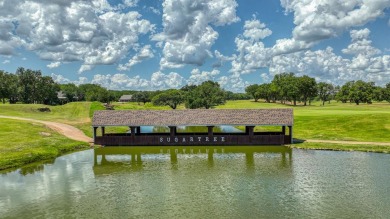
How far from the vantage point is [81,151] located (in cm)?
4441

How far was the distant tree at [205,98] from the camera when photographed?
99125 mm

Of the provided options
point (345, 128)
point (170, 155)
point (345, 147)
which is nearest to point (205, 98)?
point (345, 128)

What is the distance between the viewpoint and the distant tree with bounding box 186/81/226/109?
99.1 metres

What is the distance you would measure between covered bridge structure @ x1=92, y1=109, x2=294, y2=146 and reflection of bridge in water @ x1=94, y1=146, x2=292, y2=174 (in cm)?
175

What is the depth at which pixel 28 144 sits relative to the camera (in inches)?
1706

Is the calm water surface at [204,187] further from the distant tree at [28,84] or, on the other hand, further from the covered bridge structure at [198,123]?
the distant tree at [28,84]

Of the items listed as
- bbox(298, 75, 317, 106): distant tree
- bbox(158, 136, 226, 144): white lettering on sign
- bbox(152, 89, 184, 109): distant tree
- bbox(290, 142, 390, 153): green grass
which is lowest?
bbox(290, 142, 390, 153): green grass

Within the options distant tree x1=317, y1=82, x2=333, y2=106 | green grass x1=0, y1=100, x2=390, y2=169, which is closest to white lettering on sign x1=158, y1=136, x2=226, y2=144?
green grass x1=0, y1=100, x2=390, y2=169

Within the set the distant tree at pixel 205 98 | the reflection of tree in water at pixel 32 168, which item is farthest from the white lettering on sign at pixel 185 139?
the distant tree at pixel 205 98

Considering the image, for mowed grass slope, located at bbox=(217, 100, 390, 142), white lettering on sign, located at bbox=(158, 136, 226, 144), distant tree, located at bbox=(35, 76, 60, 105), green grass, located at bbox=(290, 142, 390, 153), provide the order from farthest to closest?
distant tree, located at bbox=(35, 76, 60, 105)
mowed grass slope, located at bbox=(217, 100, 390, 142)
white lettering on sign, located at bbox=(158, 136, 226, 144)
green grass, located at bbox=(290, 142, 390, 153)

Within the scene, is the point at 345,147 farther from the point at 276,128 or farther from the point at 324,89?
the point at 324,89

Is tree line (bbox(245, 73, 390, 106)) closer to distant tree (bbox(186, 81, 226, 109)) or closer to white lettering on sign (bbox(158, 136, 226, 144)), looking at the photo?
distant tree (bbox(186, 81, 226, 109))

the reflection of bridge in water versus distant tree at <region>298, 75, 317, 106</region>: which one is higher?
distant tree at <region>298, 75, 317, 106</region>

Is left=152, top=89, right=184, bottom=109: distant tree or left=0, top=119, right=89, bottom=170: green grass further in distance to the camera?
left=152, top=89, right=184, bottom=109: distant tree
